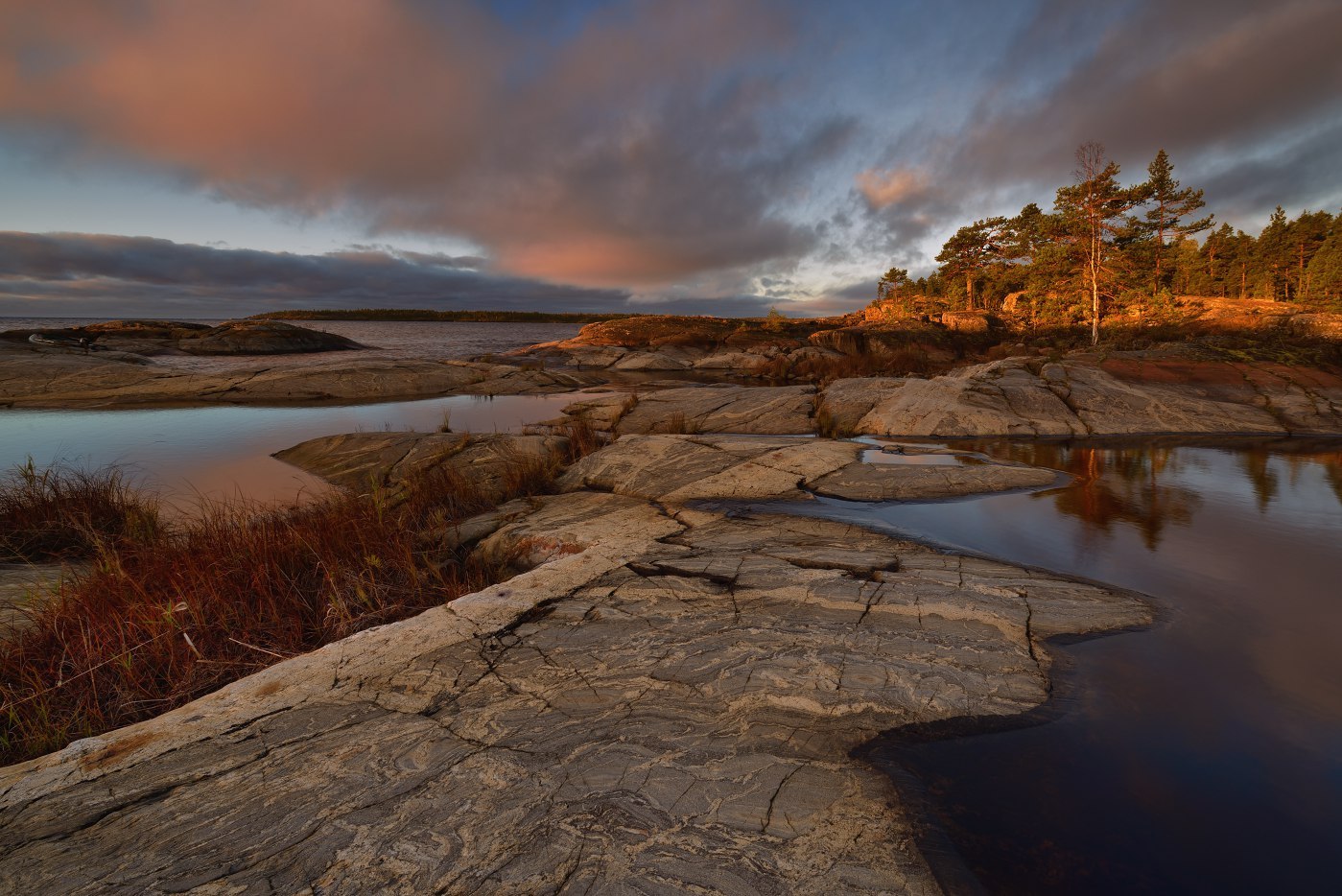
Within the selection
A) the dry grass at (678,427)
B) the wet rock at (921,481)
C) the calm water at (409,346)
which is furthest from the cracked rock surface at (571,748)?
the calm water at (409,346)

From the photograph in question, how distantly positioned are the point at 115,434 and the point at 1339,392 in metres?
28.7

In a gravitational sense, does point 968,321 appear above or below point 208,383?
above

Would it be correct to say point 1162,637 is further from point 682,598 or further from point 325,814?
point 325,814

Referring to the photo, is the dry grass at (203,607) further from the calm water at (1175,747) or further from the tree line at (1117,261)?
the tree line at (1117,261)

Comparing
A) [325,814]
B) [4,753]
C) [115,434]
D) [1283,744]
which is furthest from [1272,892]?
[115,434]

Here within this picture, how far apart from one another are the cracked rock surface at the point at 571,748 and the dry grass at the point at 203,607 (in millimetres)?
796

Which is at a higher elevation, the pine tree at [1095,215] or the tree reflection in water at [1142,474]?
the pine tree at [1095,215]

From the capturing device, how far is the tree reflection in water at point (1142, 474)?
6277 millimetres

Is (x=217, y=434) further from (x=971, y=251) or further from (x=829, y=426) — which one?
(x=971, y=251)

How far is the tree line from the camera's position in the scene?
26.2 metres

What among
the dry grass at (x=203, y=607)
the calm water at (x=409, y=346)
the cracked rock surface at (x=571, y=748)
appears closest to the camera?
the cracked rock surface at (x=571, y=748)

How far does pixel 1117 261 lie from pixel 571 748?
3582cm

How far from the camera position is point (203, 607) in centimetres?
396

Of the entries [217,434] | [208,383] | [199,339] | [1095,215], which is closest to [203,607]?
[217,434]
